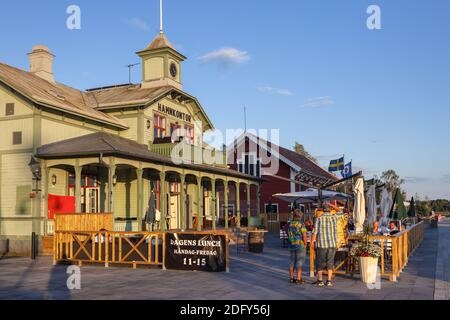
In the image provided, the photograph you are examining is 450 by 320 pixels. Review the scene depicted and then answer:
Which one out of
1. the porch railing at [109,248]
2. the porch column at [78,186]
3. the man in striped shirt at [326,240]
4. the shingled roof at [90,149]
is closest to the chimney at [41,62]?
the shingled roof at [90,149]

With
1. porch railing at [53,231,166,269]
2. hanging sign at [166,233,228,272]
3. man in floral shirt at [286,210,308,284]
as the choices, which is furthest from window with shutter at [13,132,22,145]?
man in floral shirt at [286,210,308,284]

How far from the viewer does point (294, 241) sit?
11.2 metres

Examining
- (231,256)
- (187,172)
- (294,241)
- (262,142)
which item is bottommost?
(231,256)

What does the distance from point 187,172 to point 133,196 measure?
2943 millimetres

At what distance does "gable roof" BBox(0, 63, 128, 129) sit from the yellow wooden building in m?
0.06

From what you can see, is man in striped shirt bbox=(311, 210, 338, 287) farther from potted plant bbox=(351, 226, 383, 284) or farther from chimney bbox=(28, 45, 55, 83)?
chimney bbox=(28, 45, 55, 83)

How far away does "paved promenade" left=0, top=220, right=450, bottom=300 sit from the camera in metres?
9.66

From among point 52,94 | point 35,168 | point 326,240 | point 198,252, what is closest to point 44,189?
point 35,168

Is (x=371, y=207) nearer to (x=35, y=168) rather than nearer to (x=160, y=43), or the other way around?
(x=35, y=168)

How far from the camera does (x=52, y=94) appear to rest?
2281cm
